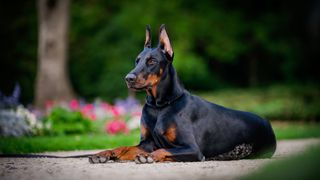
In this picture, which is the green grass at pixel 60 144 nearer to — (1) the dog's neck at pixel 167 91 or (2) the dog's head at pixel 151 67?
(1) the dog's neck at pixel 167 91

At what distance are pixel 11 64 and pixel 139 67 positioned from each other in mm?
22333

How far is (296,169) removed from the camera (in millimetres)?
5613

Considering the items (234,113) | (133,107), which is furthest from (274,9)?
(234,113)

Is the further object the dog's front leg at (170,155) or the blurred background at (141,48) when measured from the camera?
the blurred background at (141,48)

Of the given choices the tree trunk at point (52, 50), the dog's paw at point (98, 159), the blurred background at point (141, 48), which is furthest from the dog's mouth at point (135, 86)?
the tree trunk at point (52, 50)

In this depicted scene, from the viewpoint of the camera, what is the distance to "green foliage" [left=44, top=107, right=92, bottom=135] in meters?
15.0

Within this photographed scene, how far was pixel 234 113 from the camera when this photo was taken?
29.9 ft

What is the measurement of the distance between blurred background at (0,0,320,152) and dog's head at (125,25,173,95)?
9351 millimetres

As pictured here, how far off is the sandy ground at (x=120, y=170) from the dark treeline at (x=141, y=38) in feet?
62.6

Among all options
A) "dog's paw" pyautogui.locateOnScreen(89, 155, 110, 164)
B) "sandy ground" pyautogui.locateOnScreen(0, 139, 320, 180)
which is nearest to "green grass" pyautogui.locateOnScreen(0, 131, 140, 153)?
"sandy ground" pyautogui.locateOnScreen(0, 139, 320, 180)

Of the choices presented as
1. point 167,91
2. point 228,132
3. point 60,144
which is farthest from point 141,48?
point 167,91

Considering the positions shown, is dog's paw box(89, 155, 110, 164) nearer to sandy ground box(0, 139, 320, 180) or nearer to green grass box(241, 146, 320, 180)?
sandy ground box(0, 139, 320, 180)

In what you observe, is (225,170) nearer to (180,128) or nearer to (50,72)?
(180,128)

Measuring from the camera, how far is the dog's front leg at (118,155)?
324 inches
